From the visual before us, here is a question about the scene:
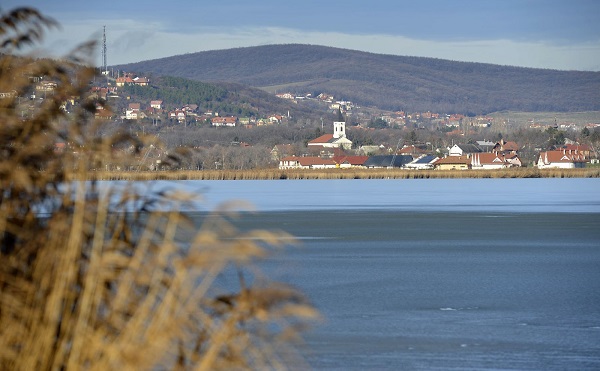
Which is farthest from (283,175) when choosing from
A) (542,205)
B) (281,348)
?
(281,348)

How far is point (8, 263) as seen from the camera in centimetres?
432

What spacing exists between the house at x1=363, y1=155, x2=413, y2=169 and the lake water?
7431cm

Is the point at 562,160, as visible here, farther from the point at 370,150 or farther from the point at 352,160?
the point at 370,150

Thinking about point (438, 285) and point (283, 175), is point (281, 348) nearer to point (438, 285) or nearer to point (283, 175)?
point (438, 285)

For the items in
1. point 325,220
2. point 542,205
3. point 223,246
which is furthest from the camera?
point 542,205

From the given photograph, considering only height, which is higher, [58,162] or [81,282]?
[58,162]

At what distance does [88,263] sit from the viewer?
4.49 meters

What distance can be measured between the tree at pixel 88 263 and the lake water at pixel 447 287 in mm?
384

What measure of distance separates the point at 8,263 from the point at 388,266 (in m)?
13.6

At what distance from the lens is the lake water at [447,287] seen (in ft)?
31.3

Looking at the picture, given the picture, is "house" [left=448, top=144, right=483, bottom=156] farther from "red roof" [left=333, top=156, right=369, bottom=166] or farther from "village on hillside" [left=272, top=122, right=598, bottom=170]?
"red roof" [left=333, top=156, right=369, bottom=166]

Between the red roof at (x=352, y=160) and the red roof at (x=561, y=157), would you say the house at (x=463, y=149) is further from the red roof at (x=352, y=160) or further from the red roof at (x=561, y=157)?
the red roof at (x=561, y=157)

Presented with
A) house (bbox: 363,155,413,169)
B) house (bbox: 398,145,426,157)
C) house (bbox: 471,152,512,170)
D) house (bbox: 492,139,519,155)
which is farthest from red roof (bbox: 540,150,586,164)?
house (bbox: 398,145,426,157)

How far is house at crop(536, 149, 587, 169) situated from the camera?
4040 inches
